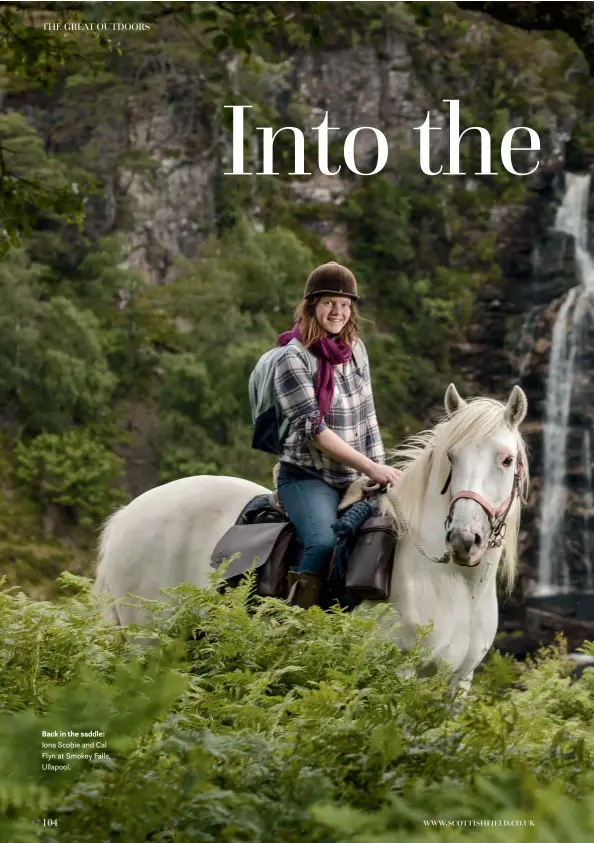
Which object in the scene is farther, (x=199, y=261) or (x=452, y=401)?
(x=199, y=261)

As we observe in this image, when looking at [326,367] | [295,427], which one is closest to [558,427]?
[326,367]

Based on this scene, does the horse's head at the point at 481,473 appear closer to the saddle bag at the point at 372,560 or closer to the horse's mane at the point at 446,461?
the horse's mane at the point at 446,461

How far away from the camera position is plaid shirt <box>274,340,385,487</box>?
23.5 feet

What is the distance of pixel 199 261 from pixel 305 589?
29215 millimetres

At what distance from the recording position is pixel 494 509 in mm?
6668

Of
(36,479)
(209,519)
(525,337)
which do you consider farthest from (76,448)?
(209,519)

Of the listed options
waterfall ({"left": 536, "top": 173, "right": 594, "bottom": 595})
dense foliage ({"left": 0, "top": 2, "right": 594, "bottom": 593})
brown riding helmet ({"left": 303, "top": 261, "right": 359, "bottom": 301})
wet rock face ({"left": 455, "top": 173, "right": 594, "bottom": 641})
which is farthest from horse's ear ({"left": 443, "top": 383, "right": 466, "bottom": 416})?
dense foliage ({"left": 0, "top": 2, "right": 594, "bottom": 593})

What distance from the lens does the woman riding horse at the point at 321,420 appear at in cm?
707

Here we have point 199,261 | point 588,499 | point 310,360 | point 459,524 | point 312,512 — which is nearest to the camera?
point 459,524

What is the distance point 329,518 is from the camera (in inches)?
279

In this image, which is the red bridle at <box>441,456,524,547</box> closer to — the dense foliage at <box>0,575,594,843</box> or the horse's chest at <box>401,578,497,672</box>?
the horse's chest at <box>401,578,497,672</box>

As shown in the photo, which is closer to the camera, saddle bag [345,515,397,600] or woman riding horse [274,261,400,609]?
saddle bag [345,515,397,600]

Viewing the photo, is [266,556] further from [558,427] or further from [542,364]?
[542,364]

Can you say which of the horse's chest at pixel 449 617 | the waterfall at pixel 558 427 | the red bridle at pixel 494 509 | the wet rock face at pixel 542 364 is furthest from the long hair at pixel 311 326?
the waterfall at pixel 558 427
